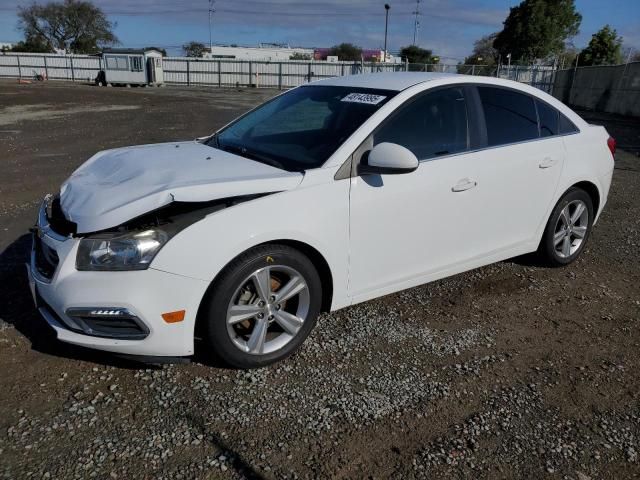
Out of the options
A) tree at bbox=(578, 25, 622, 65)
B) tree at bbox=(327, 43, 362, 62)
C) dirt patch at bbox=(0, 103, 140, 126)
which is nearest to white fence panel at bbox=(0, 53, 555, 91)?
tree at bbox=(578, 25, 622, 65)

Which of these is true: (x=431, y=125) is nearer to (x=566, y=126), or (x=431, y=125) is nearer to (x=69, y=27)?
(x=566, y=126)

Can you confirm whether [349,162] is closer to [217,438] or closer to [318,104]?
[318,104]

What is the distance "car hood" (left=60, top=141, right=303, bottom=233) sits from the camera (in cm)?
282

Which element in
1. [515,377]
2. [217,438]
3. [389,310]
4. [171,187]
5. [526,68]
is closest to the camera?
[217,438]

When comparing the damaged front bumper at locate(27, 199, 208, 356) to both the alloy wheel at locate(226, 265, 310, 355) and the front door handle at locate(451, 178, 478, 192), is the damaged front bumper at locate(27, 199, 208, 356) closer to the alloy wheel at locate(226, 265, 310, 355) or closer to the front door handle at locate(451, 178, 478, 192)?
the alloy wheel at locate(226, 265, 310, 355)

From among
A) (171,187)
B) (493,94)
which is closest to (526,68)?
(493,94)

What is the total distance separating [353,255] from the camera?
3.35 metres

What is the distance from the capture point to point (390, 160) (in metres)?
3.21

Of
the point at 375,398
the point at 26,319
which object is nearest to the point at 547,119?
the point at 375,398

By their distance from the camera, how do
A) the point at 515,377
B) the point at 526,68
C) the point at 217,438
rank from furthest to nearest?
the point at 526,68 → the point at 515,377 → the point at 217,438

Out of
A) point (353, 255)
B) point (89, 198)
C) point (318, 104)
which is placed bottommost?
point (353, 255)

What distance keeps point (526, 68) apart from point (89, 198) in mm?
37811

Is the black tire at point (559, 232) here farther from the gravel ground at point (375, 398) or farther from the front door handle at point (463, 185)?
the front door handle at point (463, 185)

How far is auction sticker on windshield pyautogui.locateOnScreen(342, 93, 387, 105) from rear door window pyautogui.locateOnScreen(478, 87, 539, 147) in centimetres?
92
